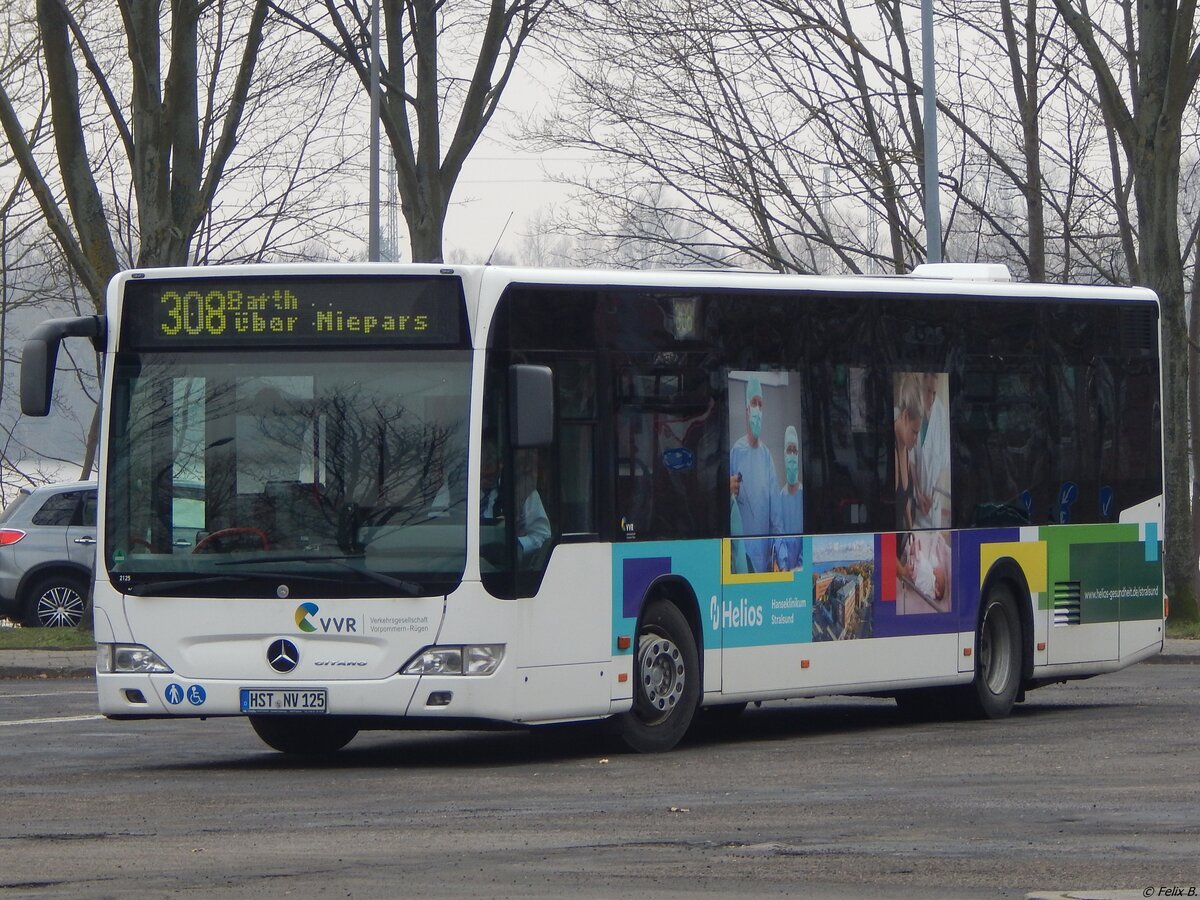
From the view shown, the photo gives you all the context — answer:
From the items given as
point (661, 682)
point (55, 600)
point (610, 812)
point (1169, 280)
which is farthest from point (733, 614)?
point (55, 600)

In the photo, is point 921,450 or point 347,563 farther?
point 921,450

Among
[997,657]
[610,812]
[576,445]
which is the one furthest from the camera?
[997,657]

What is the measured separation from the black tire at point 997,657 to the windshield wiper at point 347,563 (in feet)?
16.3

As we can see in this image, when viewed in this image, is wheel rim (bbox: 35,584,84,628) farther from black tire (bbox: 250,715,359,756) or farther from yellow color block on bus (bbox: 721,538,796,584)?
yellow color block on bus (bbox: 721,538,796,584)

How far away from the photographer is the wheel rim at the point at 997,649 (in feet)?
51.1

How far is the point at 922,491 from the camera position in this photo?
Result: 14.9 m

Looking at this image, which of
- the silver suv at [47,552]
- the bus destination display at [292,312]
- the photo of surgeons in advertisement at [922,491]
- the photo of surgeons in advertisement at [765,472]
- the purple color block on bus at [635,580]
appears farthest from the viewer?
the silver suv at [47,552]

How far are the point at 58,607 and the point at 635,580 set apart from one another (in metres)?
14.6

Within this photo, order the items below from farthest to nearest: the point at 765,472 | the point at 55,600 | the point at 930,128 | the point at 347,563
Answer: the point at 55,600, the point at 930,128, the point at 765,472, the point at 347,563

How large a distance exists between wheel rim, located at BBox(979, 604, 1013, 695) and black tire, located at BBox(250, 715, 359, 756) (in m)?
4.57

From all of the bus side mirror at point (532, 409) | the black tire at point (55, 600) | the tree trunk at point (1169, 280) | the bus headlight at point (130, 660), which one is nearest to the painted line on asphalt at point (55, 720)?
the bus headlight at point (130, 660)

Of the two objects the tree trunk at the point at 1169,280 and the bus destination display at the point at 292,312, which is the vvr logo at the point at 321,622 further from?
the tree trunk at the point at 1169,280

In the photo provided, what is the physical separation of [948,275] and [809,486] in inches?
105

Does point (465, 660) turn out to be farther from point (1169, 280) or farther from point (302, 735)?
point (1169, 280)
